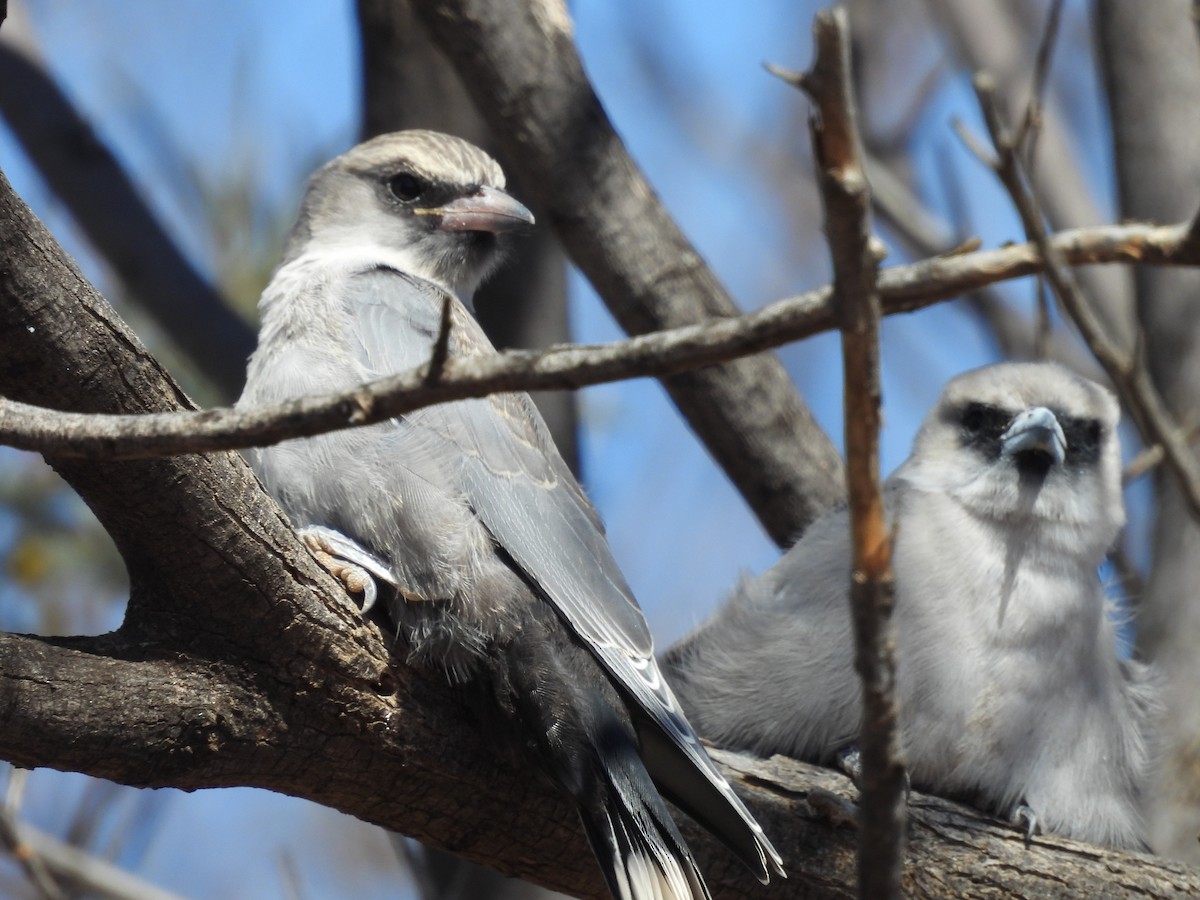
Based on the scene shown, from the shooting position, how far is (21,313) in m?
2.72

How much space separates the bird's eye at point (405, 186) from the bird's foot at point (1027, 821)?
2.80 meters

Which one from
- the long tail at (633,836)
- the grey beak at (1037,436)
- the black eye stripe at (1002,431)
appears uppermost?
the black eye stripe at (1002,431)

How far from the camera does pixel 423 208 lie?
488 cm

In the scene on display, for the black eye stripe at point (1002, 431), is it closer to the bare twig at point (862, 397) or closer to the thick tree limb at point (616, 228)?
the thick tree limb at point (616, 228)

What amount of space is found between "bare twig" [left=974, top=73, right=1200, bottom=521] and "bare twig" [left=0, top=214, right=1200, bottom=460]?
0.10m

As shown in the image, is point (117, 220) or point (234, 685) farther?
point (117, 220)

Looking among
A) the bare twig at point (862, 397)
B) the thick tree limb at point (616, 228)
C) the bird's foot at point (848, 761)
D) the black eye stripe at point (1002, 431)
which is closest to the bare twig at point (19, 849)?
the bird's foot at point (848, 761)

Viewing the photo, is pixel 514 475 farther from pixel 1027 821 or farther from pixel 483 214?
pixel 1027 821

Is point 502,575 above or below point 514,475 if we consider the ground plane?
below

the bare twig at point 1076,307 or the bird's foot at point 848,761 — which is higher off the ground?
the bare twig at point 1076,307

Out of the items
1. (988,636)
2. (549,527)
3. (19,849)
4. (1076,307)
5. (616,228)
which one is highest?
(616,228)

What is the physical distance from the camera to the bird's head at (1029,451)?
180 inches

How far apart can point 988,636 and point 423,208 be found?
2.36m

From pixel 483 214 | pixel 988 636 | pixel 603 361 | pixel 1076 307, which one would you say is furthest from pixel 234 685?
pixel 988 636
